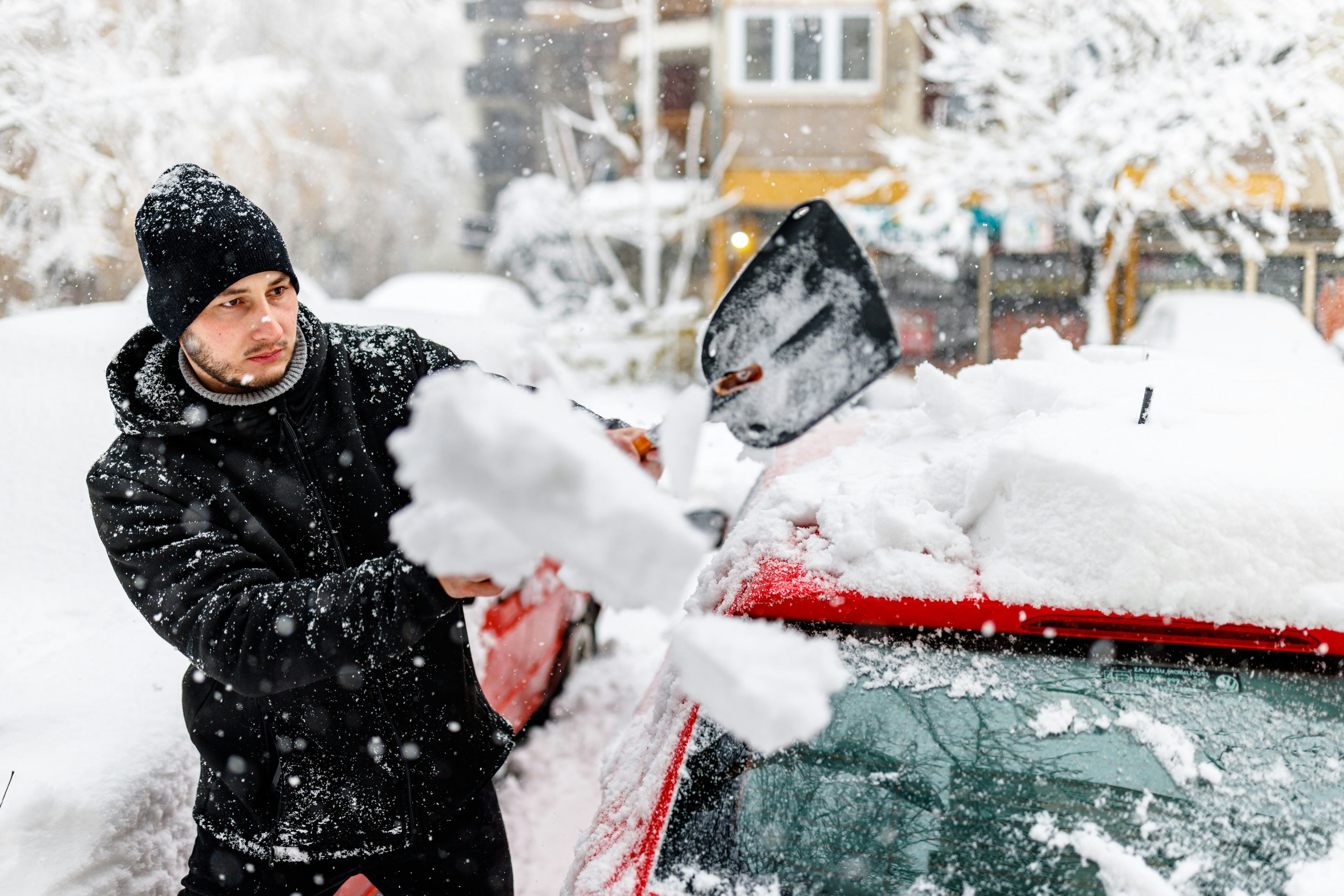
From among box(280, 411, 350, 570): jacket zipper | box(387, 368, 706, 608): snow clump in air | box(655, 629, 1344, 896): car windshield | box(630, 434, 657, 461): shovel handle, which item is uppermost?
box(387, 368, 706, 608): snow clump in air

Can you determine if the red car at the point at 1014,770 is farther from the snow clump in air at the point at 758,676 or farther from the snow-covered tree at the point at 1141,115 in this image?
the snow-covered tree at the point at 1141,115

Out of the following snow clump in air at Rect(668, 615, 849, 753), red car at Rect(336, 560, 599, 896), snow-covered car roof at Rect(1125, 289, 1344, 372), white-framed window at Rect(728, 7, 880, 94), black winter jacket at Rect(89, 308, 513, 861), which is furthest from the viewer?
white-framed window at Rect(728, 7, 880, 94)

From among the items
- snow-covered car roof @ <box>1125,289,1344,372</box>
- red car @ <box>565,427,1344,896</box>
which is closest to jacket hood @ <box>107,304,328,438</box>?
red car @ <box>565,427,1344,896</box>

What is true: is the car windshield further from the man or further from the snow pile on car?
the man

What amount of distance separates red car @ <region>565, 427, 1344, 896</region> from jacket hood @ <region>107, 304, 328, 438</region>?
3.27 ft

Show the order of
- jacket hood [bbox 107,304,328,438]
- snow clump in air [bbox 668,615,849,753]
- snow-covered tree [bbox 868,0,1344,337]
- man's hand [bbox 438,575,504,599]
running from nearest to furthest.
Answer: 1. snow clump in air [bbox 668,615,849,753]
2. man's hand [bbox 438,575,504,599]
3. jacket hood [bbox 107,304,328,438]
4. snow-covered tree [bbox 868,0,1344,337]

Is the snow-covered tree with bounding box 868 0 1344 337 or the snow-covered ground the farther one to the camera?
the snow-covered tree with bounding box 868 0 1344 337

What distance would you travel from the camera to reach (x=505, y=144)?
26.6m

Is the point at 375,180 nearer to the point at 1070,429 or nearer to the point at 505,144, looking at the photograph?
the point at 505,144

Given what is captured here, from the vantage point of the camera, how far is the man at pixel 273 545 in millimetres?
1655

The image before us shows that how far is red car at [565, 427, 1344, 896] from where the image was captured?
1331 millimetres

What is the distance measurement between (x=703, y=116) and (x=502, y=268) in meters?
5.69

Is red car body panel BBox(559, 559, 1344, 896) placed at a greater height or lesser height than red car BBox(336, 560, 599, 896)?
greater

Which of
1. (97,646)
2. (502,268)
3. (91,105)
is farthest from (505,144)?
(97,646)
